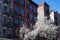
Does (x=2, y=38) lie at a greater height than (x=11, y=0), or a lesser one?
lesser

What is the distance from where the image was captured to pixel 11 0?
159ft

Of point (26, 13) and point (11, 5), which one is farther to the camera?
point (26, 13)

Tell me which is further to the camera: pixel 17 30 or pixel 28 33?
pixel 17 30

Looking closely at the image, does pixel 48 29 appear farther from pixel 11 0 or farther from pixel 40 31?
pixel 11 0

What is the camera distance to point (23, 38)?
4581 centimetres

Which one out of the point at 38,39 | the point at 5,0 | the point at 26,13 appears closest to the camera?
the point at 38,39

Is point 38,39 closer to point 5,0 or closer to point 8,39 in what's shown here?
point 8,39

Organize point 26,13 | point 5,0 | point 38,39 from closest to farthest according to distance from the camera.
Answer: point 38,39, point 5,0, point 26,13

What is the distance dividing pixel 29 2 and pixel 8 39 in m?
17.4

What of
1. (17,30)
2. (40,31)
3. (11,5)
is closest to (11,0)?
(11,5)

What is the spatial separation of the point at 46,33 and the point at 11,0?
43.4 feet

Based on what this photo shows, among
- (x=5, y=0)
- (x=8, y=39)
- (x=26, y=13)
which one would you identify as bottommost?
(x=8, y=39)

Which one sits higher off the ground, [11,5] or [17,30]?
[11,5]

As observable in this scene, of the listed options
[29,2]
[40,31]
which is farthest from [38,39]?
[29,2]
